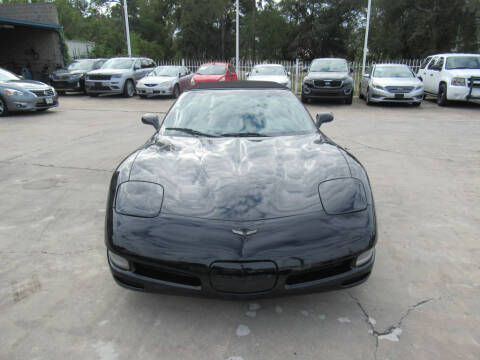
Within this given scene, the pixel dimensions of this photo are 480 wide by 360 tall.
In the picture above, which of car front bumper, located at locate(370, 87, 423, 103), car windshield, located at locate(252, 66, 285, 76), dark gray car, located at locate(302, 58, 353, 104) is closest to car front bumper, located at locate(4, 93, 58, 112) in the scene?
car windshield, located at locate(252, 66, 285, 76)

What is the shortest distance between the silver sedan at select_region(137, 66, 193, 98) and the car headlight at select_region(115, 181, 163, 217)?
12725mm

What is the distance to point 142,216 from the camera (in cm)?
217

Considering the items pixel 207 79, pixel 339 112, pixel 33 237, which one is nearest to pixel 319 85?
pixel 339 112

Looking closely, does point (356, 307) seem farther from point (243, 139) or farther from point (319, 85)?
point (319, 85)

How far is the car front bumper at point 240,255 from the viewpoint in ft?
6.37

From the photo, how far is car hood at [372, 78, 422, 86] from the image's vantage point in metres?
11.9

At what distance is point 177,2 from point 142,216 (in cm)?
5094

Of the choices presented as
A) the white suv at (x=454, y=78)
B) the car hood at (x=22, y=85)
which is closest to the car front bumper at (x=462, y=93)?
the white suv at (x=454, y=78)

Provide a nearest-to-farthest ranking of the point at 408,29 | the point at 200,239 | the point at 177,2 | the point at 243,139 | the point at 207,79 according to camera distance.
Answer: the point at 200,239 < the point at 243,139 < the point at 207,79 < the point at 408,29 < the point at 177,2

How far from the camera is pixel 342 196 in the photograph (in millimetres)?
2318

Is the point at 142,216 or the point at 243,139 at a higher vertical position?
the point at 243,139

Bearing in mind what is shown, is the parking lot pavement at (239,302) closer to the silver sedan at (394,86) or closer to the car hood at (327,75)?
the silver sedan at (394,86)

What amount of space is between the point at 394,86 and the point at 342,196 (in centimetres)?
1107

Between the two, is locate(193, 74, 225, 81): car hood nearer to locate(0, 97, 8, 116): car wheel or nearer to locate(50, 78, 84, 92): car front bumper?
locate(50, 78, 84, 92): car front bumper
